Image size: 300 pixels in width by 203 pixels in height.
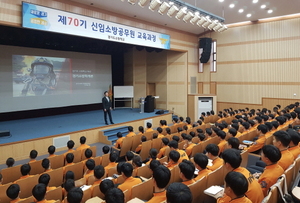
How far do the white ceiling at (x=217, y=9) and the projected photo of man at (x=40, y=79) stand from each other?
340cm

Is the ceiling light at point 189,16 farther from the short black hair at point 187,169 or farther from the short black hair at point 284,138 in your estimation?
the short black hair at point 187,169

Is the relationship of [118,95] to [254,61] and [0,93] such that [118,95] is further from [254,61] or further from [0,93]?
[254,61]

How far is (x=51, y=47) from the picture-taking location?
31.0 ft

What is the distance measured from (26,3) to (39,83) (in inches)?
153

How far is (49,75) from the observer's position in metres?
9.29

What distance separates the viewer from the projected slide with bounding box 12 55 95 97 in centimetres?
851

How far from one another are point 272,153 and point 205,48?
9.99m

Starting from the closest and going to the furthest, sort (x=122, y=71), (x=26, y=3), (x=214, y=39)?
(x=26, y=3) < (x=214, y=39) < (x=122, y=71)

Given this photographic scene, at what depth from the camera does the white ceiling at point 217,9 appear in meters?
7.68

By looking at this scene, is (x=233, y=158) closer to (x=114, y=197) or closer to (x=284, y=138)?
(x=284, y=138)

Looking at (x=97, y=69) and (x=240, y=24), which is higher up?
(x=240, y=24)

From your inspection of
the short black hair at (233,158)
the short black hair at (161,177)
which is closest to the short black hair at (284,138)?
the short black hair at (233,158)

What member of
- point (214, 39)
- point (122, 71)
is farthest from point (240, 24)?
point (122, 71)

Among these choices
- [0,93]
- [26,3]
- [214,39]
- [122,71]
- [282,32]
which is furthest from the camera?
[122,71]
